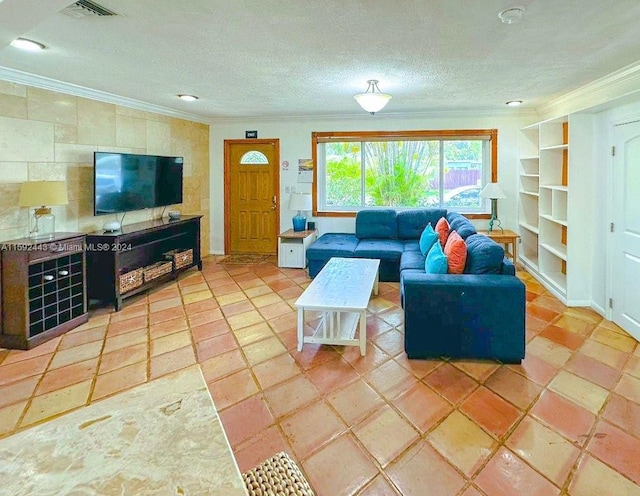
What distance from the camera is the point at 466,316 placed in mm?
2771

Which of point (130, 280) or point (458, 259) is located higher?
point (458, 259)

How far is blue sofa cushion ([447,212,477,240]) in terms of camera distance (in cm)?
367

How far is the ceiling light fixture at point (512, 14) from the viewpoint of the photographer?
6.98 ft

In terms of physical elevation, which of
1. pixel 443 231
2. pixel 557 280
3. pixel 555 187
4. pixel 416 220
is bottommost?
pixel 557 280

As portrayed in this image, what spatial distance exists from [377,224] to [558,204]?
2.27m

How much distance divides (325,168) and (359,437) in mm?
4799

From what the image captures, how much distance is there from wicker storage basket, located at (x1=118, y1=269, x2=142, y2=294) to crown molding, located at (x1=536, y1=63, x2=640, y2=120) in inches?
185

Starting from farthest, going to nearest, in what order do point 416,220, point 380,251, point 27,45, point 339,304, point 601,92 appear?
1. point 416,220
2. point 380,251
3. point 601,92
4. point 339,304
5. point 27,45

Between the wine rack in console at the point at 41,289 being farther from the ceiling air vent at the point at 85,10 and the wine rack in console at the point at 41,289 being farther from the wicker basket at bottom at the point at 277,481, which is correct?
the wicker basket at bottom at the point at 277,481

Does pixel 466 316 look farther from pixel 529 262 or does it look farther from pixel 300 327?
pixel 529 262

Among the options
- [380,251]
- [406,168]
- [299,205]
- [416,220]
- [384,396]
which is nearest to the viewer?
[384,396]

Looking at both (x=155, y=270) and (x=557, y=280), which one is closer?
(x=557, y=280)

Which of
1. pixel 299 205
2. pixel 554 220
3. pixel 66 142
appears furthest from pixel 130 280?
pixel 554 220

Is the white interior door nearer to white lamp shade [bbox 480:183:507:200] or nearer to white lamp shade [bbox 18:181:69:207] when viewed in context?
white lamp shade [bbox 480:183:507:200]
